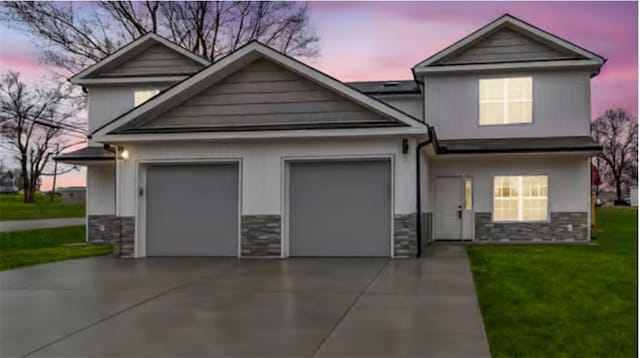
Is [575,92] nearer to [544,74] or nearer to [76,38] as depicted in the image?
[544,74]

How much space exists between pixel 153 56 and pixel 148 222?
7.38m

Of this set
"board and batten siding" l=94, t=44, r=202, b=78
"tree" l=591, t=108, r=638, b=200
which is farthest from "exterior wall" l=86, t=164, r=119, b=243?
"tree" l=591, t=108, r=638, b=200

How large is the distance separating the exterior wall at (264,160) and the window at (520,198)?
5587mm

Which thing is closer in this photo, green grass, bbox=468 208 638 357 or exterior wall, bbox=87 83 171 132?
green grass, bbox=468 208 638 357

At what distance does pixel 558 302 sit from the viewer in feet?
25.8

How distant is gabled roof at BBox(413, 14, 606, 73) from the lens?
17.2 meters

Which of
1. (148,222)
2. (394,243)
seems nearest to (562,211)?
(394,243)

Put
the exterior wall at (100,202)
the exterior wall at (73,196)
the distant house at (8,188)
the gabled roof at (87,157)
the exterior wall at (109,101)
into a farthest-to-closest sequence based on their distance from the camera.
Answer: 1. the exterior wall at (73,196)
2. the distant house at (8,188)
3. the exterior wall at (109,101)
4. the exterior wall at (100,202)
5. the gabled roof at (87,157)

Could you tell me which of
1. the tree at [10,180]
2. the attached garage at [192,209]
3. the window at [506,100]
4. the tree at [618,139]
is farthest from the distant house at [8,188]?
the tree at [618,139]

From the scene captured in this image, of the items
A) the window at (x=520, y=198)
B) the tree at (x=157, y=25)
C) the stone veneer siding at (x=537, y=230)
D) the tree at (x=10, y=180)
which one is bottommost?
the stone veneer siding at (x=537, y=230)

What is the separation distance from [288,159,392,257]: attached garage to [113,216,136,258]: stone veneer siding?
11.9ft

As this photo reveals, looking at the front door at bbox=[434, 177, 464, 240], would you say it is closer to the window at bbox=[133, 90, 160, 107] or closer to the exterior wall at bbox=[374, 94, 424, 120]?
the exterior wall at bbox=[374, 94, 424, 120]

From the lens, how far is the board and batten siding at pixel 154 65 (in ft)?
62.1

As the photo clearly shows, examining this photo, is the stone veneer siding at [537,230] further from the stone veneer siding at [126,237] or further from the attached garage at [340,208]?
the stone veneer siding at [126,237]
